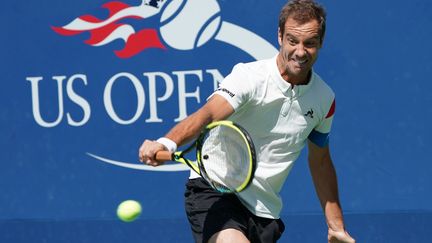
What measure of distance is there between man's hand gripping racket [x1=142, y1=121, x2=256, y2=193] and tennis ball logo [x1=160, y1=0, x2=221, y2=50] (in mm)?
1662

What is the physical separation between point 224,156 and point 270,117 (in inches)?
9.9

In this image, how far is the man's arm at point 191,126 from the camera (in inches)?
140

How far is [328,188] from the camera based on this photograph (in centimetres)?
445

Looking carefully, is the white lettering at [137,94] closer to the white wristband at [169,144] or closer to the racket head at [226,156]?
the racket head at [226,156]

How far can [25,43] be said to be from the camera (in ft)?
19.5

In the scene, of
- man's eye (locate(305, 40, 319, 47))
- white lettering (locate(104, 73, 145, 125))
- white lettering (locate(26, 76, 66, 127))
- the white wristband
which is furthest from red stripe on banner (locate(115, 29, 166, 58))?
the white wristband

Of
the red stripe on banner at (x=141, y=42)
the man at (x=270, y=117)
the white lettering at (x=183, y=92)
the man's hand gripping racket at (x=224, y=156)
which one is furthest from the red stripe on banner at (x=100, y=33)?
the man's hand gripping racket at (x=224, y=156)

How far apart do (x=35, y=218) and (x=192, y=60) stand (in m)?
1.38

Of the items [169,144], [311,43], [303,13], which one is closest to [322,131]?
[311,43]

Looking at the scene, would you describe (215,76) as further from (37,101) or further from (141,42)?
(37,101)

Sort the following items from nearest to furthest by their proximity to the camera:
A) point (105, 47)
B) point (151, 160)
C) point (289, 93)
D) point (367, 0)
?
point (151, 160), point (289, 93), point (367, 0), point (105, 47)

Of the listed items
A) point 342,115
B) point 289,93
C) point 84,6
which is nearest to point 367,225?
point 342,115

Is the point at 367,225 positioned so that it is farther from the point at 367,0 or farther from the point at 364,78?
the point at 367,0

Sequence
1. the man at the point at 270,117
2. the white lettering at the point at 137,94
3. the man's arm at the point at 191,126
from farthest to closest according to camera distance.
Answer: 1. the white lettering at the point at 137,94
2. the man at the point at 270,117
3. the man's arm at the point at 191,126
